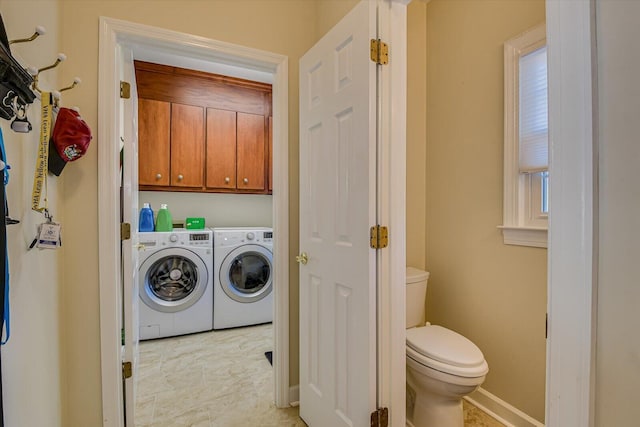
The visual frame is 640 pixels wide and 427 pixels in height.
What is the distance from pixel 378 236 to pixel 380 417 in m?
0.73

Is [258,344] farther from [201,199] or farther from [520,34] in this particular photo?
[520,34]

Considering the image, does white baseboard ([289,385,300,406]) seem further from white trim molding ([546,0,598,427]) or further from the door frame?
white trim molding ([546,0,598,427])

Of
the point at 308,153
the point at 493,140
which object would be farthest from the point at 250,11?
the point at 493,140

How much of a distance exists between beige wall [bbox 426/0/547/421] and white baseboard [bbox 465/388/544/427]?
3 centimetres

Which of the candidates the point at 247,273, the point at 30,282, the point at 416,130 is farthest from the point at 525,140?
the point at 247,273

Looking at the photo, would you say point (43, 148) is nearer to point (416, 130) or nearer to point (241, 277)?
point (416, 130)

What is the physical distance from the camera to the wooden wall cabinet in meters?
3.03

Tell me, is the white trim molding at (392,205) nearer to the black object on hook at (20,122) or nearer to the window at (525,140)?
the window at (525,140)

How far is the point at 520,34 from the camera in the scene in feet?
5.34

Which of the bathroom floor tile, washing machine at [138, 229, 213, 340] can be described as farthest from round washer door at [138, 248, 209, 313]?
the bathroom floor tile

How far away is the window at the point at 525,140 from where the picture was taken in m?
1.59

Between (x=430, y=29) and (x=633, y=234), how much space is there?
2144 millimetres

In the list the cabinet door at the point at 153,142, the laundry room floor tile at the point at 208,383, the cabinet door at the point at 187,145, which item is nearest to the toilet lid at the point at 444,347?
the laundry room floor tile at the point at 208,383

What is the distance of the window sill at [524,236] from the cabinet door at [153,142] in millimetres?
2957
